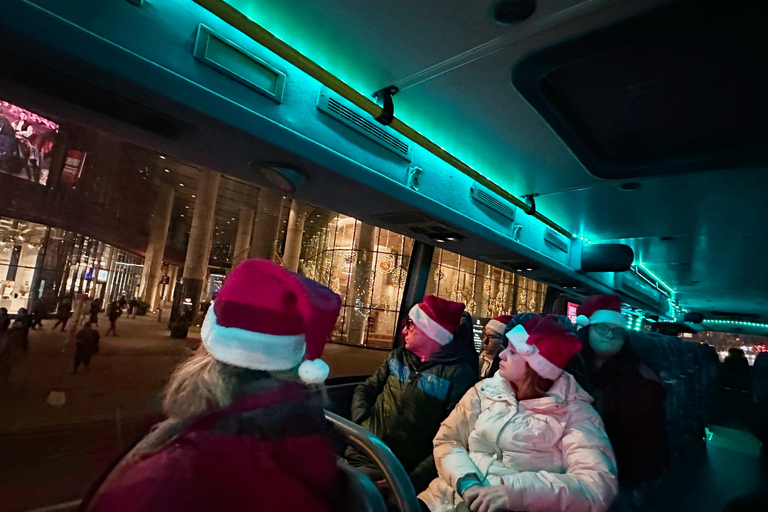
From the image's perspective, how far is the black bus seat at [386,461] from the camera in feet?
4.60

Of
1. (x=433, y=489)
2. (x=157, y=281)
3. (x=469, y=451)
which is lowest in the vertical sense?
(x=433, y=489)

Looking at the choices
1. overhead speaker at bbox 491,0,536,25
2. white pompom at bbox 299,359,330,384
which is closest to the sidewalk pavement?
white pompom at bbox 299,359,330,384

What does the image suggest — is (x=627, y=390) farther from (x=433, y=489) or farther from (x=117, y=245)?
(x=117, y=245)

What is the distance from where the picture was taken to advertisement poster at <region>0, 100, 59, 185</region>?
2.72 m

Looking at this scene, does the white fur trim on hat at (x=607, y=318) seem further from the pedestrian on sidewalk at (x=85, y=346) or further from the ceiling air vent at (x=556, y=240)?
the pedestrian on sidewalk at (x=85, y=346)

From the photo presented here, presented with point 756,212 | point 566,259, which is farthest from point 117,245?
point 756,212

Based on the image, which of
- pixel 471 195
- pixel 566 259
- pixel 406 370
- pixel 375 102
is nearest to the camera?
pixel 375 102

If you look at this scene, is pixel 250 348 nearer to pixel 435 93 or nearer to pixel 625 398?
pixel 435 93

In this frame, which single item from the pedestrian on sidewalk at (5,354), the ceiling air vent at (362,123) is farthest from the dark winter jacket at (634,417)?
the pedestrian on sidewalk at (5,354)

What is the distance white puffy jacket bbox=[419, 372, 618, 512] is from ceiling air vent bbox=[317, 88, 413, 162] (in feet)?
5.90

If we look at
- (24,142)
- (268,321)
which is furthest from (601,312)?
(24,142)

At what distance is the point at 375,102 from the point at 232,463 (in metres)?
2.43

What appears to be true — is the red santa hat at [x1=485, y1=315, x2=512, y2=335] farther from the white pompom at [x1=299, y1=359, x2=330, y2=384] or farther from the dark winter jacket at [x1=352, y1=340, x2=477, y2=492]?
the white pompom at [x1=299, y1=359, x2=330, y2=384]

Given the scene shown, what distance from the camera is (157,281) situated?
155 inches
